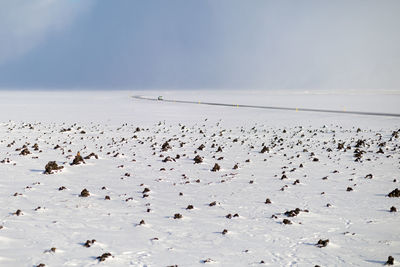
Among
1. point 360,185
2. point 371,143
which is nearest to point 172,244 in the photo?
point 360,185

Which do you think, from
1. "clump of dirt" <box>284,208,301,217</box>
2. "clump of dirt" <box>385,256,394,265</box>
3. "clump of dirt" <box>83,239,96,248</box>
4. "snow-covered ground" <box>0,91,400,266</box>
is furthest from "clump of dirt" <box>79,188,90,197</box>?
"clump of dirt" <box>385,256,394,265</box>

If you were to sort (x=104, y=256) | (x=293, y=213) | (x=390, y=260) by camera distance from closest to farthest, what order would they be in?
(x=390, y=260) → (x=104, y=256) → (x=293, y=213)

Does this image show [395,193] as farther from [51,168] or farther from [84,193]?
[51,168]

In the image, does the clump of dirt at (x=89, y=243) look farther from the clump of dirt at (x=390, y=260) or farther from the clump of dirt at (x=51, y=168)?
the clump of dirt at (x=51, y=168)

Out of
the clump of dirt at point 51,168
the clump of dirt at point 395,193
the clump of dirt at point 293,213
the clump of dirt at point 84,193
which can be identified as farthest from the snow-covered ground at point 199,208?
the clump of dirt at point 51,168

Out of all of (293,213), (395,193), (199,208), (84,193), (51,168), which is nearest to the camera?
(293,213)

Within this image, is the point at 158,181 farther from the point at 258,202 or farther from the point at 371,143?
the point at 371,143

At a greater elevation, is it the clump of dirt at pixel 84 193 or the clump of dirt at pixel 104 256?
the clump of dirt at pixel 84 193

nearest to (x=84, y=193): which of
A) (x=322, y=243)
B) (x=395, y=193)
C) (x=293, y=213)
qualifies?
(x=293, y=213)

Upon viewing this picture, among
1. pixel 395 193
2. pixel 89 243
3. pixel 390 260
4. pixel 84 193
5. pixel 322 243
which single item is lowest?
pixel 89 243

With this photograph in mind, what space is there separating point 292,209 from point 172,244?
4.85m

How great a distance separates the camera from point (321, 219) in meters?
12.8

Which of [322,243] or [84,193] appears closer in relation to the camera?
[322,243]

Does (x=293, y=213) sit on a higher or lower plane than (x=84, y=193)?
higher
